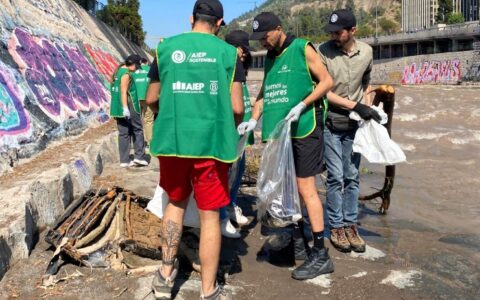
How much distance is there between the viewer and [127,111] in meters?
7.52

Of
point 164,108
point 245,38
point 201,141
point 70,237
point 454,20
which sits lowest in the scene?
point 70,237

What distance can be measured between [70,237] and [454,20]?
9465 centimetres

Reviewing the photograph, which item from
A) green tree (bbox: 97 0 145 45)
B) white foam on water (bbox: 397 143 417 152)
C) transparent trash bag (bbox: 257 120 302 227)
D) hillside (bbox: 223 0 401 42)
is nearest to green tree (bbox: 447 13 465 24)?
hillside (bbox: 223 0 401 42)

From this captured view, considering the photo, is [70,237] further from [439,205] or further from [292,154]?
[439,205]

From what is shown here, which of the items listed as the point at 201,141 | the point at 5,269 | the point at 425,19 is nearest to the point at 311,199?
the point at 201,141

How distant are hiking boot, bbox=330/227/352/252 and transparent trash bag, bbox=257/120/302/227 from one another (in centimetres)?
66

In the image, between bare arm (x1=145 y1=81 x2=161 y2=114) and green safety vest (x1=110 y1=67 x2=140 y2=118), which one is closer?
bare arm (x1=145 y1=81 x2=161 y2=114)

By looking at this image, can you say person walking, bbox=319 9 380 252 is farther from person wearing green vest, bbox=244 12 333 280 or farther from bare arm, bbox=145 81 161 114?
bare arm, bbox=145 81 161 114

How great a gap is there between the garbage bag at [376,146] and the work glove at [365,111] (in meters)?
0.08

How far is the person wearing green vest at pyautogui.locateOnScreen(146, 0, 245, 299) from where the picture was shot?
9.86ft

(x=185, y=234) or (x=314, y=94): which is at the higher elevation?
(x=314, y=94)

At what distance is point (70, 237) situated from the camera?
12.6 feet

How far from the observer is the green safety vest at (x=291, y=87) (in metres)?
3.75

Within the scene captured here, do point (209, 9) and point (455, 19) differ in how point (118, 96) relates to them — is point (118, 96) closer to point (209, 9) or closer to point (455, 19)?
point (209, 9)
